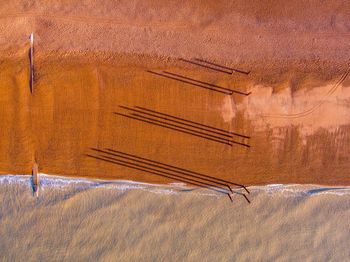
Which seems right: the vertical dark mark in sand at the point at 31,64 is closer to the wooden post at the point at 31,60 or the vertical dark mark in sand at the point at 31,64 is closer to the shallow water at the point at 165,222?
the wooden post at the point at 31,60

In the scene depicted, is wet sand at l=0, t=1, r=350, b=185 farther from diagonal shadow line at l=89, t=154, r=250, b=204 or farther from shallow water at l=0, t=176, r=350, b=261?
shallow water at l=0, t=176, r=350, b=261

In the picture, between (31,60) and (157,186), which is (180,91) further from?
(31,60)

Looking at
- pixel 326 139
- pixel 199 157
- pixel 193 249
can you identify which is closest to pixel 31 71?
pixel 199 157

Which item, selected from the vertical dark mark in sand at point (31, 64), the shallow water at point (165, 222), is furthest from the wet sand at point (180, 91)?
the shallow water at point (165, 222)

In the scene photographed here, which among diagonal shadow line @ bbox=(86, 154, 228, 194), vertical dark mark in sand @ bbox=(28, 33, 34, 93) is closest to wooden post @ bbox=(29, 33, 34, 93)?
vertical dark mark in sand @ bbox=(28, 33, 34, 93)

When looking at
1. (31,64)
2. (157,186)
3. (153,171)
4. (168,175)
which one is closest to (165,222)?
(157,186)

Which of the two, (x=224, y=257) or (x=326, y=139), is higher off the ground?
(x=326, y=139)

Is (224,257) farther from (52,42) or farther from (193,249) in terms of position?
(52,42)
